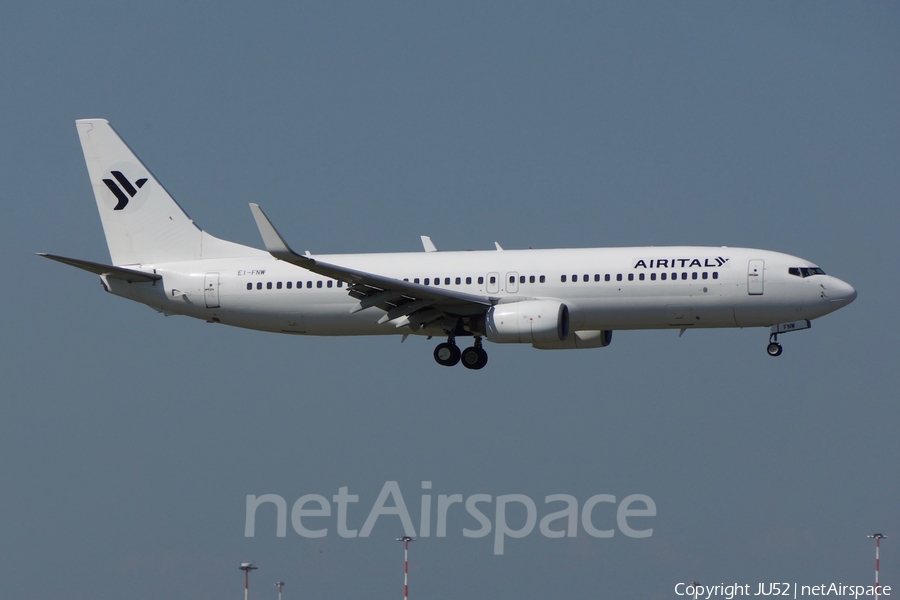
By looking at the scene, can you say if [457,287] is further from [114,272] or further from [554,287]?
[114,272]

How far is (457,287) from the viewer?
5138 centimetres

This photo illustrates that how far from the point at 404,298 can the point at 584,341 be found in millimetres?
7739

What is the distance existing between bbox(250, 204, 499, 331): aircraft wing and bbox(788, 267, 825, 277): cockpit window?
10.4m

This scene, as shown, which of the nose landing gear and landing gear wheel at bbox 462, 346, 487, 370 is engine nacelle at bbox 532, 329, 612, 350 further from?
the nose landing gear

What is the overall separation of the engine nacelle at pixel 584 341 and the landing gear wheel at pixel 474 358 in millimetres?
2401

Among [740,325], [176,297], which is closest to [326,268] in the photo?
[176,297]

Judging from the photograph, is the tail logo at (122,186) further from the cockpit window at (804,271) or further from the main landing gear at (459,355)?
the cockpit window at (804,271)

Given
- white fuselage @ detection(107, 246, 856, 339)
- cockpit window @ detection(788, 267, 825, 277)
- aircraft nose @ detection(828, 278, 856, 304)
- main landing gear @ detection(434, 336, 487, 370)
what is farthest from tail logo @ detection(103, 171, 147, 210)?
aircraft nose @ detection(828, 278, 856, 304)

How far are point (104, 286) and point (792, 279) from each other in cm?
2582

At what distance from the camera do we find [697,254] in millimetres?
49438

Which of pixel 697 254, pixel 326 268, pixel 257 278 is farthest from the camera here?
pixel 257 278

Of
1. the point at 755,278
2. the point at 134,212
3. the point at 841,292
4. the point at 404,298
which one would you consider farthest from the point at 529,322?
the point at 134,212

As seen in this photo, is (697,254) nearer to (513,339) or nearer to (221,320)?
→ (513,339)

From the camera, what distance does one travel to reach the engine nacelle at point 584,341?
176ft
